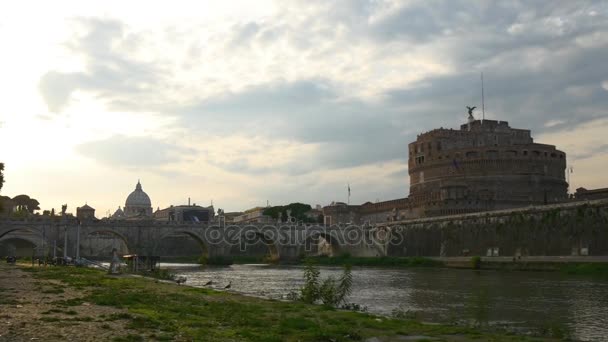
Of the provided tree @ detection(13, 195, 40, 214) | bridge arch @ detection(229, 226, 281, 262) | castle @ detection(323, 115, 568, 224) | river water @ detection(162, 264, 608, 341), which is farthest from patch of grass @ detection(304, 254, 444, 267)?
tree @ detection(13, 195, 40, 214)

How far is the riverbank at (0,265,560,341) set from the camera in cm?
1065

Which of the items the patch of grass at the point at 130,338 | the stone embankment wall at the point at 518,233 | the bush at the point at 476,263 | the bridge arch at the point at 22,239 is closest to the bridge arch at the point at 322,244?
the stone embankment wall at the point at 518,233

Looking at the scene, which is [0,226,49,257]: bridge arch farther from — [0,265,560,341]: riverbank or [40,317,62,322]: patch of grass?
[40,317,62,322]: patch of grass

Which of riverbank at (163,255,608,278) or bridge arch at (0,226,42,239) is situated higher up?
bridge arch at (0,226,42,239)

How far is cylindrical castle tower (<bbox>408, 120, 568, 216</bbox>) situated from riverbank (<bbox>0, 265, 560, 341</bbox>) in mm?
72665

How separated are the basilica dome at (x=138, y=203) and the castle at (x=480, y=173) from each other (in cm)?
8485

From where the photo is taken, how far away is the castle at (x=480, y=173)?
87.4 meters

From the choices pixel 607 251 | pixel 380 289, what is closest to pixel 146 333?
pixel 380 289

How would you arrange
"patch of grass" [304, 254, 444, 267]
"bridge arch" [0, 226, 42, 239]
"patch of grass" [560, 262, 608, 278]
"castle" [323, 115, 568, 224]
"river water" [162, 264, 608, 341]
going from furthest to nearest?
"castle" [323, 115, 568, 224] → "bridge arch" [0, 226, 42, 239] → "patch of grass" [304, 254, 444, 267] → "patch of grass" [560, 262, 608, 278] → "river water" [162, 264, 608, 341]

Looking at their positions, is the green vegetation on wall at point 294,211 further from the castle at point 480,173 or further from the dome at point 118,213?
the dome at point 118,213

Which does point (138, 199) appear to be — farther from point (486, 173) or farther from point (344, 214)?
point (486, 173)

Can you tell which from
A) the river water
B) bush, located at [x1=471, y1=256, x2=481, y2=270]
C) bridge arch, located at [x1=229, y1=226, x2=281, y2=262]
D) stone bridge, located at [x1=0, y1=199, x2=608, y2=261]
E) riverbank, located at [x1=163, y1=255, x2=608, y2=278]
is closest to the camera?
the river water

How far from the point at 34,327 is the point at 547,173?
9249cm

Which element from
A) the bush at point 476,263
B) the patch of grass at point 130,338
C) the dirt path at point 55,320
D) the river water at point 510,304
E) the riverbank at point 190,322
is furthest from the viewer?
the bush at point 476,263
